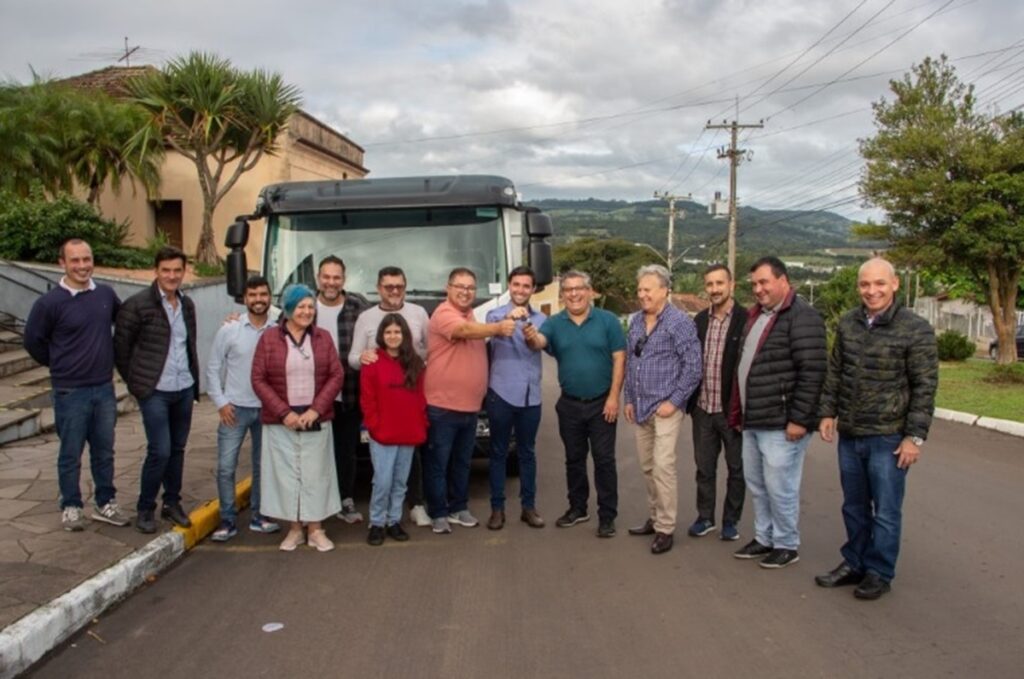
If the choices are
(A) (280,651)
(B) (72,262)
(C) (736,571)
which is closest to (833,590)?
(C) (736,571)

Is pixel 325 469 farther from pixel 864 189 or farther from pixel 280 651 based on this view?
pixel 864 189

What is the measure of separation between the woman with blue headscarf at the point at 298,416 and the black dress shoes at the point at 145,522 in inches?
27.7

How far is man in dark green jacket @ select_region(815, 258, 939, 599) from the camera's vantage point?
4.77 metres

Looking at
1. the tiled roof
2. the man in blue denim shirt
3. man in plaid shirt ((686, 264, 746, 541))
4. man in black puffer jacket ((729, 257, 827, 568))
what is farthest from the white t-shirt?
the tiled roof

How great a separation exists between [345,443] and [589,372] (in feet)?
6.46

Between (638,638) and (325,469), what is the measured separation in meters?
2.54

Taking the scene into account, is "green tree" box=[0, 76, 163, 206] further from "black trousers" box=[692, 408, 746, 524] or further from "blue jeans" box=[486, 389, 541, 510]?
"black trousers" box=[692, 408, 746, 524]

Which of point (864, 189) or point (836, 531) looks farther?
point (864, 189)

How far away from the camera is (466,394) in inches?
241

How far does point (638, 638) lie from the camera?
4348 millimetres

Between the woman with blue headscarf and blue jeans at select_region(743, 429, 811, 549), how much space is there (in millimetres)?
2806

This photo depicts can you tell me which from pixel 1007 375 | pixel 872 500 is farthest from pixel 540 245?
pixel 1007 375

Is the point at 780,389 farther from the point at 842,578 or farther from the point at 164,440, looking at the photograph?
the point at 164,440

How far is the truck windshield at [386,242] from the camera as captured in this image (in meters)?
7.55
